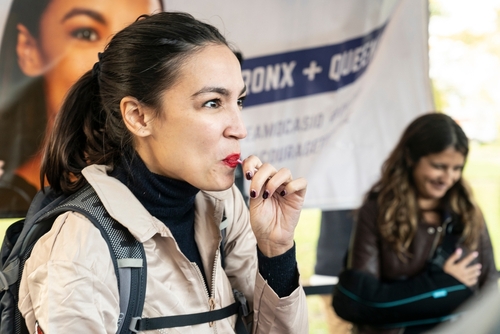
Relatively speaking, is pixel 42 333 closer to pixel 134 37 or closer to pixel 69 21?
pixel 134 37

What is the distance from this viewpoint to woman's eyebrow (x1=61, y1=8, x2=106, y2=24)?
2797 millimetres

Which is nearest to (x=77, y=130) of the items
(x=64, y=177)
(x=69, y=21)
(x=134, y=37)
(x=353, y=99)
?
(x=64, y=177)

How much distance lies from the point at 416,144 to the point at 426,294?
778 millimetres

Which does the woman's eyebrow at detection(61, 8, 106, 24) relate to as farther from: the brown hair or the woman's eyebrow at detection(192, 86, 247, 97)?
the woman's eyebrow at detection(192, 86, 247, 97)

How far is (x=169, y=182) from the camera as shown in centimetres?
164

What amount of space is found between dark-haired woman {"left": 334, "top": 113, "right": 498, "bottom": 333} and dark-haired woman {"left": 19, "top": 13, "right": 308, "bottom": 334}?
42.8 inches

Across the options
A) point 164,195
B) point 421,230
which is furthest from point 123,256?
point 421,230

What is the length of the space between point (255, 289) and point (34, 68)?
5.36 feet

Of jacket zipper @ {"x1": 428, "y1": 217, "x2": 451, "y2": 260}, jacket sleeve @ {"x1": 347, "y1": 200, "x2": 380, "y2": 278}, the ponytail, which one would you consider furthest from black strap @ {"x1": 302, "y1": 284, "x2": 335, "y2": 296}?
the ponytail

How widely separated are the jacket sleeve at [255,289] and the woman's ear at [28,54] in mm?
1358

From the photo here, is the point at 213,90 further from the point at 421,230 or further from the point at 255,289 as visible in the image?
the point at 421,230

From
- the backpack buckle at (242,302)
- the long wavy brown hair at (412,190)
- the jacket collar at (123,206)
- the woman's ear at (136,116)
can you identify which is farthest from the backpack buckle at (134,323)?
the long wavy brown hair at (412,190)

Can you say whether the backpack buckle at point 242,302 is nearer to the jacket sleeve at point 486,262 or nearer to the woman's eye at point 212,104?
the woman's eye at point 212,104

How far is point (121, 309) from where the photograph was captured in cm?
144
